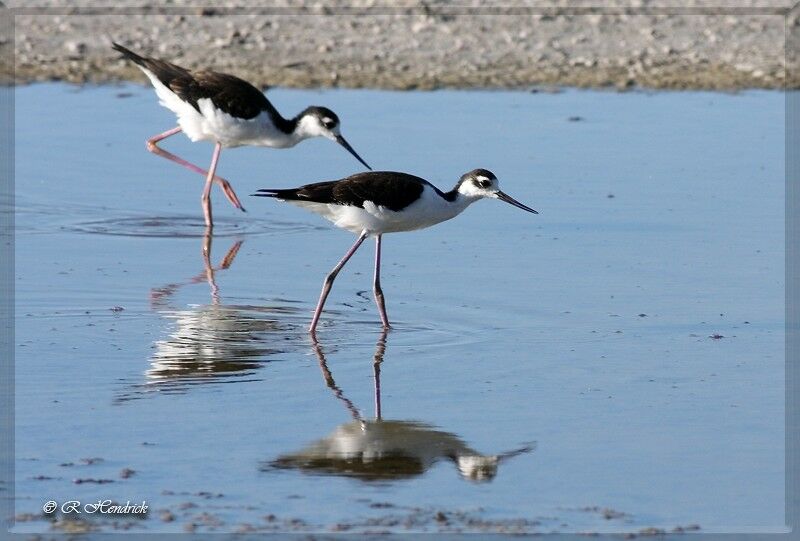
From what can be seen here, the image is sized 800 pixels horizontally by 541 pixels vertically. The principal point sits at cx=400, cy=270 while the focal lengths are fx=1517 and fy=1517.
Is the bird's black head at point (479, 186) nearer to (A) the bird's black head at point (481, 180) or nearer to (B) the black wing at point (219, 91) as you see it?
(A) the bird's black head at point (481, 180)

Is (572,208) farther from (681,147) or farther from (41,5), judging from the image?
(41,5)

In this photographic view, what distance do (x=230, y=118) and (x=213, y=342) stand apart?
369 cm

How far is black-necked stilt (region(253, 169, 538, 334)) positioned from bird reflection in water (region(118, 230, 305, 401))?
0.28 metres

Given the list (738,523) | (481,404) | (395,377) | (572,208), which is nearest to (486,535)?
(738,523)

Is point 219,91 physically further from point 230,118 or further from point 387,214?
point 387,214

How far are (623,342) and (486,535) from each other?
2.78 meters

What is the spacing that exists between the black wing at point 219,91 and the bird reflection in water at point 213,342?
2300mm

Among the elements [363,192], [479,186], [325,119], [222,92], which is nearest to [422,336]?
[363,192]

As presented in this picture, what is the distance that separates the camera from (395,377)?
7.06 m

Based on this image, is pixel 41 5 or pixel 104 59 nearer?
pixel 104 59

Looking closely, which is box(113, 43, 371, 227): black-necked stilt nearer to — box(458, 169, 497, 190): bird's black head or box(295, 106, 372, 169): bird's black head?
box(295, 106, 372, 169): bird's black head

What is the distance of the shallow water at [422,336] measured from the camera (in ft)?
18.0

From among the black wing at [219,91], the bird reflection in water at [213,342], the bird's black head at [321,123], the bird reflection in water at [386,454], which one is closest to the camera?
the bird reflection in water at [386,454]

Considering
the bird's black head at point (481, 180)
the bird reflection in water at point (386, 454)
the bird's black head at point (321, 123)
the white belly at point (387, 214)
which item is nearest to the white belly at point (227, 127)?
the bird's black head at point (321, 123)
